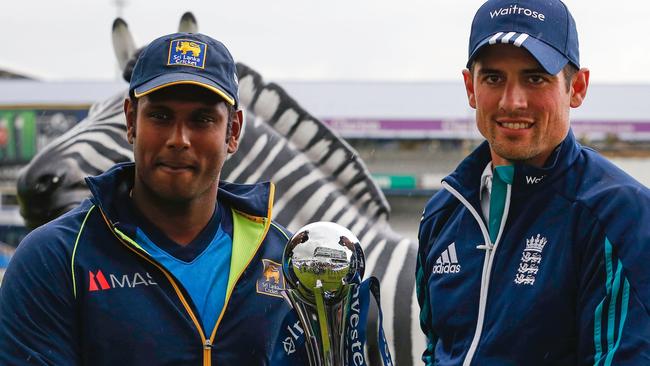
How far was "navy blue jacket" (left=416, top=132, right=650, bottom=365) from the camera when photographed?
5.96 feet

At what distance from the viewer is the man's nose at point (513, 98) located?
2.02 meters

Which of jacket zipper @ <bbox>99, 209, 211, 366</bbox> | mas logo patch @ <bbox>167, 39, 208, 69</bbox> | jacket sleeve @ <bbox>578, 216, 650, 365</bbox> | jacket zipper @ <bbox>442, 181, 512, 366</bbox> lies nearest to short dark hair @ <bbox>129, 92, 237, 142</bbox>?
mas logo patch @ <bbox>167, 39, 208, 69</bbox>

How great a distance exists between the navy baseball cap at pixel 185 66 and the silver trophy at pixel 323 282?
1.41 ft

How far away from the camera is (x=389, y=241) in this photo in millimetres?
3957

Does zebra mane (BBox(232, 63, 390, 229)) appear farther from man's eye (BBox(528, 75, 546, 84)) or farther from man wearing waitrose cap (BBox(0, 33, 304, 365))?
man's eye (BBox(528, 75, 546, 84))

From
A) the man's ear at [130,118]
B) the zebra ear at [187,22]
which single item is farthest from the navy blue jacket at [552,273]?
the zebra ear at [187,22]

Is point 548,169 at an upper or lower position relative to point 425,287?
upper

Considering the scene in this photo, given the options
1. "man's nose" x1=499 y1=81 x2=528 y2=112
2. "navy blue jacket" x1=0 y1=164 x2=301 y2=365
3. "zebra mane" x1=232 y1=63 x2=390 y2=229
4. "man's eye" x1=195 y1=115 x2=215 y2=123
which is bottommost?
"navy blue jacket" x1=0 y1=164 x2=301 y2=365

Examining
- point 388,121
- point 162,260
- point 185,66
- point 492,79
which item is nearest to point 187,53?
point 185,66

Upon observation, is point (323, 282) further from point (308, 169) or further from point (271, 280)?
point (308, 169)

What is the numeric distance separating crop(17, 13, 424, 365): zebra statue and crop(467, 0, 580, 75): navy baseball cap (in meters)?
1.89

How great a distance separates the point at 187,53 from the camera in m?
2.26

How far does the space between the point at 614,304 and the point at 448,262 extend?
18.6 inches

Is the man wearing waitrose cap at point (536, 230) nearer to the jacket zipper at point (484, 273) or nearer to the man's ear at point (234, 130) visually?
the jacket zipper at point (484, 273)
